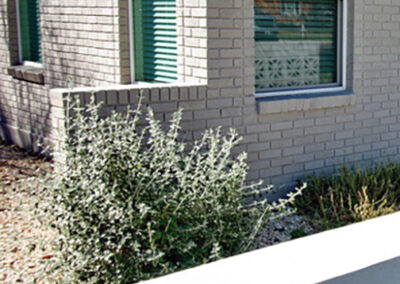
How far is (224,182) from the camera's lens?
480 centimetres

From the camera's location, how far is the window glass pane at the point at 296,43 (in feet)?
22.1

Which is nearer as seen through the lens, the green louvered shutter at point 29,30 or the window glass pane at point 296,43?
the window glass pane at point 296,43

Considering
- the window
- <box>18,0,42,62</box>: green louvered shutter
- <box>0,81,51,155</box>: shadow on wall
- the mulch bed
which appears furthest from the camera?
<box>18,0,42,62</box>: green louvered shutter

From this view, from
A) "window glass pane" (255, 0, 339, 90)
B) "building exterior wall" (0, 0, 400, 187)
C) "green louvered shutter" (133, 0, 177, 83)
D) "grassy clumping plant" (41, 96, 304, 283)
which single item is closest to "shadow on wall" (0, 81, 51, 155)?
"building exterior wall" (0, 0, 400, 187)

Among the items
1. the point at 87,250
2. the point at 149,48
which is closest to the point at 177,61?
the point at 149,48

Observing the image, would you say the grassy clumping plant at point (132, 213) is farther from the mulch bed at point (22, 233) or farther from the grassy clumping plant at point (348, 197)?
the grassy clumping plant at point (348, 197)

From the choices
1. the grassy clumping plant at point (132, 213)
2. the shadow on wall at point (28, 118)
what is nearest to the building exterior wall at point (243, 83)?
the shadow on wall at point (28, 118)

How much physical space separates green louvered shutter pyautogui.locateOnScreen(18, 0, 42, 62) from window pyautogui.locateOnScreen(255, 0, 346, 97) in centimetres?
407

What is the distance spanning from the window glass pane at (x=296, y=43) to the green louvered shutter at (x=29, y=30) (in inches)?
160

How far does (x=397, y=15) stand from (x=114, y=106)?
3826 millimetres

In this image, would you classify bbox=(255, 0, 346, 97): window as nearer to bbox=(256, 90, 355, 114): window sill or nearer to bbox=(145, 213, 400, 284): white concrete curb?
bbox=(256, 90, 355, 114): window sill

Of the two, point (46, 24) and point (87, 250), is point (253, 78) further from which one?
point (46, 24)

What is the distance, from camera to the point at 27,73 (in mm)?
9109

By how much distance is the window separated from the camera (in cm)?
673
